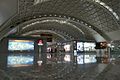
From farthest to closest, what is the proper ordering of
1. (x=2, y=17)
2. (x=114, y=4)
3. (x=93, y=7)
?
(x=93, y=7), (x=114, y=4), (x=2, y=17)

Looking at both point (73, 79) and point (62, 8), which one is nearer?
point (73, 79)

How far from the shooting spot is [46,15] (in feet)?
158

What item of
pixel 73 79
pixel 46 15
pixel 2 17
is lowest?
pixel 73 79

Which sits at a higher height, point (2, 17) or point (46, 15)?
point (46, 15)

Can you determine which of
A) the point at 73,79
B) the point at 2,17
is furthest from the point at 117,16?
the point at 73,79

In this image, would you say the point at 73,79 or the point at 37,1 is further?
the point at 37,1

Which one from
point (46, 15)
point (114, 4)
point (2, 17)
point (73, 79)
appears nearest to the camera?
point (73, 79)

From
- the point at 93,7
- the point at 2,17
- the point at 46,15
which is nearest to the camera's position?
the point at 2,17

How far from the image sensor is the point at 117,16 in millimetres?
43594

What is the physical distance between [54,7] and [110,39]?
18605 mm

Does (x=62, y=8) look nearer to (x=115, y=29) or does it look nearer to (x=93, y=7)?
(x=93, y=7)

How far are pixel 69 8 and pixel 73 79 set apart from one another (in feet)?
129

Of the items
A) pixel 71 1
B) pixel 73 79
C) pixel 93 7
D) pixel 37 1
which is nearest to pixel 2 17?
pixel 37 1

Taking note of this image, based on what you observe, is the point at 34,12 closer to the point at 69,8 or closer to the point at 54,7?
the point at 54,7
